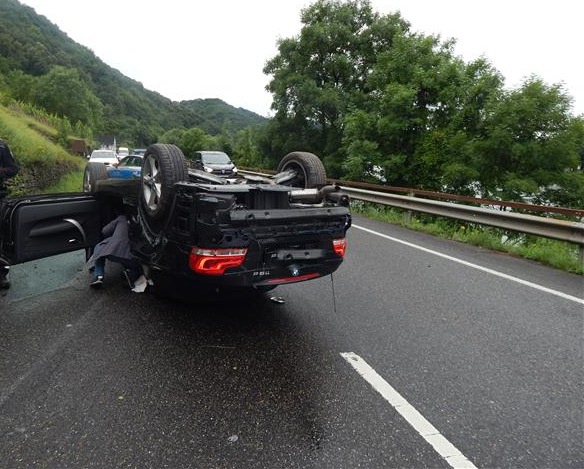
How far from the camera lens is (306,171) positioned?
440 centimetres

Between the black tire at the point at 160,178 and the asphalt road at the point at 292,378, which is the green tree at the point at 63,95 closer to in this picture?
the black tire at the point at 160,178

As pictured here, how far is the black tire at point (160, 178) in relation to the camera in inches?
127

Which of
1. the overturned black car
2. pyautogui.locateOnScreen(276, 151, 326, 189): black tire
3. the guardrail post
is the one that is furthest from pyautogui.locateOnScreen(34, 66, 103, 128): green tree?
pyautogui.locateOnScreen(276, 151, 326, 189): black tire

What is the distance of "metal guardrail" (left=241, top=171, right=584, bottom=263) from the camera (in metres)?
6.58

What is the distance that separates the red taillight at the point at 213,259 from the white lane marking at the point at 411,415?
1.20 metres

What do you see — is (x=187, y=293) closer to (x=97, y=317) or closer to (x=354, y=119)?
(x=97, y=317)

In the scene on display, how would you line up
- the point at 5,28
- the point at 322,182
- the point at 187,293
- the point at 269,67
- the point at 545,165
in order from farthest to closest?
the point at 5,28 < the point at 269,67 < the point at 545,165 < the point at 322,182 < the point at 187,293

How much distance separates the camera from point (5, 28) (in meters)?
108

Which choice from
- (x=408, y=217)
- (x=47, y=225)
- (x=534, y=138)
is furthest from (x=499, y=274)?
(x=534, y=138)

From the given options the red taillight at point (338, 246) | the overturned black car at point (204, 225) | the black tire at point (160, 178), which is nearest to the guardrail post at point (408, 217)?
the overturned black car at point (204, 225)

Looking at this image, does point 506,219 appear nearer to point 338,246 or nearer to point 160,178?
point 338,246

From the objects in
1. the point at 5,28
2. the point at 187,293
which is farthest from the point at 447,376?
the point at 5,28

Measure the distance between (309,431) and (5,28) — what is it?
142m

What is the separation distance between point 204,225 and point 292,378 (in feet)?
4.10
